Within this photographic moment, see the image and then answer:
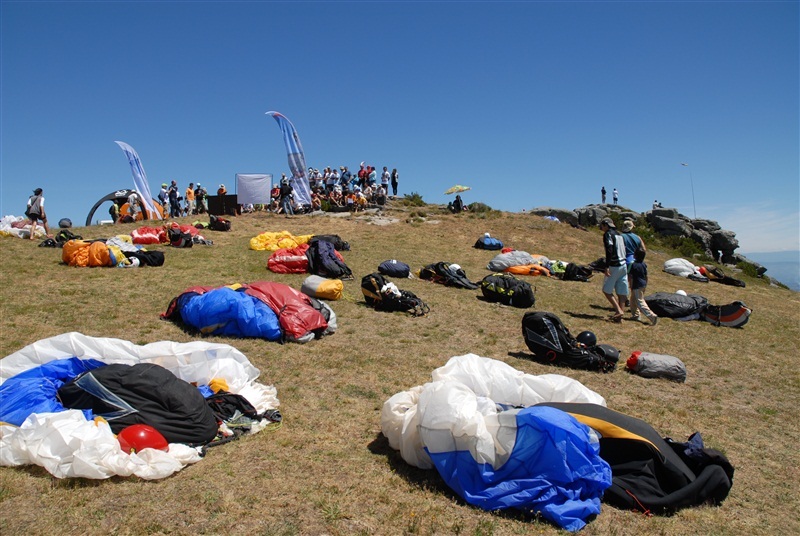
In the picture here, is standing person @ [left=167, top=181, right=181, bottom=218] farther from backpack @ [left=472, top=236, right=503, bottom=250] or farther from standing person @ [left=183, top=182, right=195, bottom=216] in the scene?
backpack @ [left=472, top=236, right=503, bottom=250]

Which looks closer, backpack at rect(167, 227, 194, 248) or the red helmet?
the red helmet

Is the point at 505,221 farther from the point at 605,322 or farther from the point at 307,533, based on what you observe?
the point at 307,533

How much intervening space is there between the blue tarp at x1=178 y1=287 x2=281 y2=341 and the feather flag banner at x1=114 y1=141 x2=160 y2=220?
57.6 feet

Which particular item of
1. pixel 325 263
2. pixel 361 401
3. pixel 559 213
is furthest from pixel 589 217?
pixel 361 401

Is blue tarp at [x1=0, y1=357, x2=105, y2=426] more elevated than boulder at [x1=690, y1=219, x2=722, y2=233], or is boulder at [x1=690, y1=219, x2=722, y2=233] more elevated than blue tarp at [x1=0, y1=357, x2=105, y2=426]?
blue tarp at [x1=0, y1=357, x2=105, y2=426]

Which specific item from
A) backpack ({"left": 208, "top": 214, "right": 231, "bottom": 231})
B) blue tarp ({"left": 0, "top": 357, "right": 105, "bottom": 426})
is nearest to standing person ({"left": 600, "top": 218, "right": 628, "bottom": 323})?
blue tarp ({"left": 0, "top": 357, "right": 105, "bottom": 426})

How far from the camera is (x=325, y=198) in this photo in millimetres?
28859

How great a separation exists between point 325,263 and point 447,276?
10.3ft

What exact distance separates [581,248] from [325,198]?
13245 mm

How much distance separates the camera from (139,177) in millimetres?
24047

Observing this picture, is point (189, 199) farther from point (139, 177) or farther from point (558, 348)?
point (558, 348)

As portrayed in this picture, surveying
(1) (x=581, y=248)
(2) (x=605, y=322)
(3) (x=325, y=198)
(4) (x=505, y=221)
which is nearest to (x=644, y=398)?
(2) (x=605, y=322)

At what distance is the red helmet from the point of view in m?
4.38

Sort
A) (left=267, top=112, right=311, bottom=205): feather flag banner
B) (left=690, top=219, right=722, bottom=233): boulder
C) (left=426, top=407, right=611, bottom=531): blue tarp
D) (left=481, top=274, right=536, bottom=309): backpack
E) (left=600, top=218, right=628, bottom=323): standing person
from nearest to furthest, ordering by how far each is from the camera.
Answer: (left=426, top=407, right=611, bottom=531): blue tarp < (left=600, top=218, right=628, bottom=323): standing person < (left=481, top=274, right=536, bottom=309): backpack < (left=267, top=112, right=311, bottom=205): feather flag banner < (left=690, top=219, right=722, bottom=233): boulder
